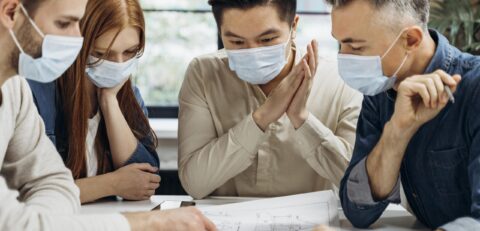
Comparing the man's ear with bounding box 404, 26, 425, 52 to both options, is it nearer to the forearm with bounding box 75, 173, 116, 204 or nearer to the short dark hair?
the short dark hair

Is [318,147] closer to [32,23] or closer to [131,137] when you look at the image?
[131,137]

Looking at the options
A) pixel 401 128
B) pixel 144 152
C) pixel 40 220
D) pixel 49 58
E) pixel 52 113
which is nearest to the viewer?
pixel 40 220

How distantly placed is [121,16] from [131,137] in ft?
1.20

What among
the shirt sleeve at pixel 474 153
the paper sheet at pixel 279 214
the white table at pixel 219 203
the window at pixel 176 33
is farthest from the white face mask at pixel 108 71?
the window at pixel 176 33

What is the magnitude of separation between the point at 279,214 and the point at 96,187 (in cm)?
53

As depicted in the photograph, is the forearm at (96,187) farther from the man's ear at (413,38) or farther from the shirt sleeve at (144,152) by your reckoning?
the man's ear at (413,38)

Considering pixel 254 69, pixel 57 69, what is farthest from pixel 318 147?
pixel 57 69

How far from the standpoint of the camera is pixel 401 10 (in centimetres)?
158

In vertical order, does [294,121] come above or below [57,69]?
below

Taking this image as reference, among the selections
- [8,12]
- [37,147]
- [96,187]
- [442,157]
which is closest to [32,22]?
[8,12]

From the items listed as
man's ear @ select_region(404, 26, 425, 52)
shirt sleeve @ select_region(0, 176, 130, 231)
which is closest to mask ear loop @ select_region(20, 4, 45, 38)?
shirt sleeve @ select_region(0, 176, 130, 231)

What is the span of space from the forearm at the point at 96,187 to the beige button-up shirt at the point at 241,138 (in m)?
0.23

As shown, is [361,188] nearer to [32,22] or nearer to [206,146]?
[206,146]

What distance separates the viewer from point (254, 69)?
1.97 m
